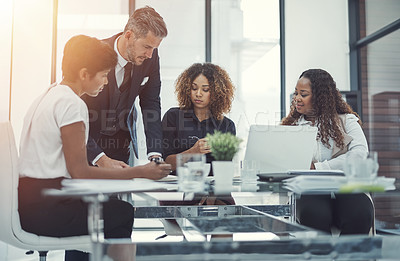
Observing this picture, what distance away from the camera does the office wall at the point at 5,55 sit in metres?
2.96

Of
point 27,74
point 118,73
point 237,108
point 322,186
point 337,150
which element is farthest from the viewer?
point 237,108

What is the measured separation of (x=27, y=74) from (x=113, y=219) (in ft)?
7.87

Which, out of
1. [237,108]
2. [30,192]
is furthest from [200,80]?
[237,108]

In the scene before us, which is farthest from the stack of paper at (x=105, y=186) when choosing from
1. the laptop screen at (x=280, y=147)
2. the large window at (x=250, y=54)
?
the large window at (x=250, y=54)

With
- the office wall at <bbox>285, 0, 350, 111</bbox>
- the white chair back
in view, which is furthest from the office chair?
the office wall at <bbox>285, 0, 350, 111</bbox>

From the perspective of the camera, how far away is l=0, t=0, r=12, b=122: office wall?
2.96 metres

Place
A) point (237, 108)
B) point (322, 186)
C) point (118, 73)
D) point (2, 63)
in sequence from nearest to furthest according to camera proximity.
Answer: point (322, 186), point (118, 73), point (2, 63), point (237, 108)

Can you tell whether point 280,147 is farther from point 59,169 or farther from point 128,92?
point 128,92

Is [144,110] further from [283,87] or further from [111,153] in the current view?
[283,87]

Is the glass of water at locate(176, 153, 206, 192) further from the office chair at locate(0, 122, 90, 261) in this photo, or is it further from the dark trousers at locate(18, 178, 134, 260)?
the office chair at locate(0, 122, 90, 261)

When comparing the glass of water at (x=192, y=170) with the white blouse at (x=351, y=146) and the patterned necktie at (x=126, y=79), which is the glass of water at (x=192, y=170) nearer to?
the white blouse at (x=351, y=146)

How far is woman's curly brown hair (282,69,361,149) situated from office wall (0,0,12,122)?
6.21 ft

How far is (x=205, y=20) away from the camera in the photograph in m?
4.99

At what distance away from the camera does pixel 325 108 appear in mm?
2494
